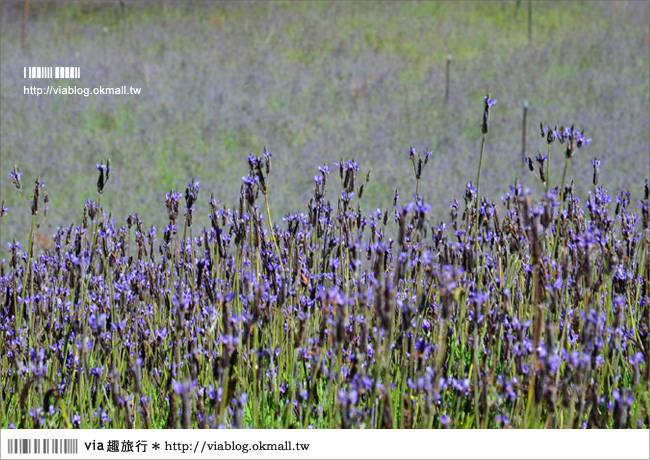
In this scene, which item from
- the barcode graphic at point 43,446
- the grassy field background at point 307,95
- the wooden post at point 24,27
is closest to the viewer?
the barcode graphic at point 43,446

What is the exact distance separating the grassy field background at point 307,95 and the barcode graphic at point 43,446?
14.8 feet

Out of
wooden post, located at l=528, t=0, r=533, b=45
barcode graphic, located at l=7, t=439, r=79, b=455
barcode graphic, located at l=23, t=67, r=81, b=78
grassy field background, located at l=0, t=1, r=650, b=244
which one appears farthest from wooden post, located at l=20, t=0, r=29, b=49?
barcode graphic, located at l=7, t=439, r=79, b=455

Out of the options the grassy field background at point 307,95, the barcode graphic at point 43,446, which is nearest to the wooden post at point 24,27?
the grassy field background at point 307,95

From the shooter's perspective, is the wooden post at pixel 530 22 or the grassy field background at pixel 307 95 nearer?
the grassy field background at pixel 307 95

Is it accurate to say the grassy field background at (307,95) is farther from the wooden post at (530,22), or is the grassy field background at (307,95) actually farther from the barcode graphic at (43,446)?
the barcode graphic at (43,446)

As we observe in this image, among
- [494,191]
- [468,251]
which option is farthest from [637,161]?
[468,251]

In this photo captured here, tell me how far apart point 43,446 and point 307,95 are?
7134mm

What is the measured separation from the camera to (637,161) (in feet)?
25.5

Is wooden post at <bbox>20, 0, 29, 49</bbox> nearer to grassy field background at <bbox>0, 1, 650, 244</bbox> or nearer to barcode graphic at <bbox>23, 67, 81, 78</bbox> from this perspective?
grassy field background at <bbox>0, 1, 650, 244</bbox>

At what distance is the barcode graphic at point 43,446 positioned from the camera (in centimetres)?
173

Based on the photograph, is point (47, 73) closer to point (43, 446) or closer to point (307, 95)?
point (43, 446)

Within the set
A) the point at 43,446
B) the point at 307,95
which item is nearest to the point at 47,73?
the point at 43,446

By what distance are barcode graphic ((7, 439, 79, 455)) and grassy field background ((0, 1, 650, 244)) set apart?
4505 mm

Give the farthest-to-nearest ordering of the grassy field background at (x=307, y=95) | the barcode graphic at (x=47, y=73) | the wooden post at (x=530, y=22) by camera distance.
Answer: the wooden post at (x=530, y=22), the grassy field background at (x=307, y=95), the barcode graphic at (x=47, y=73)
